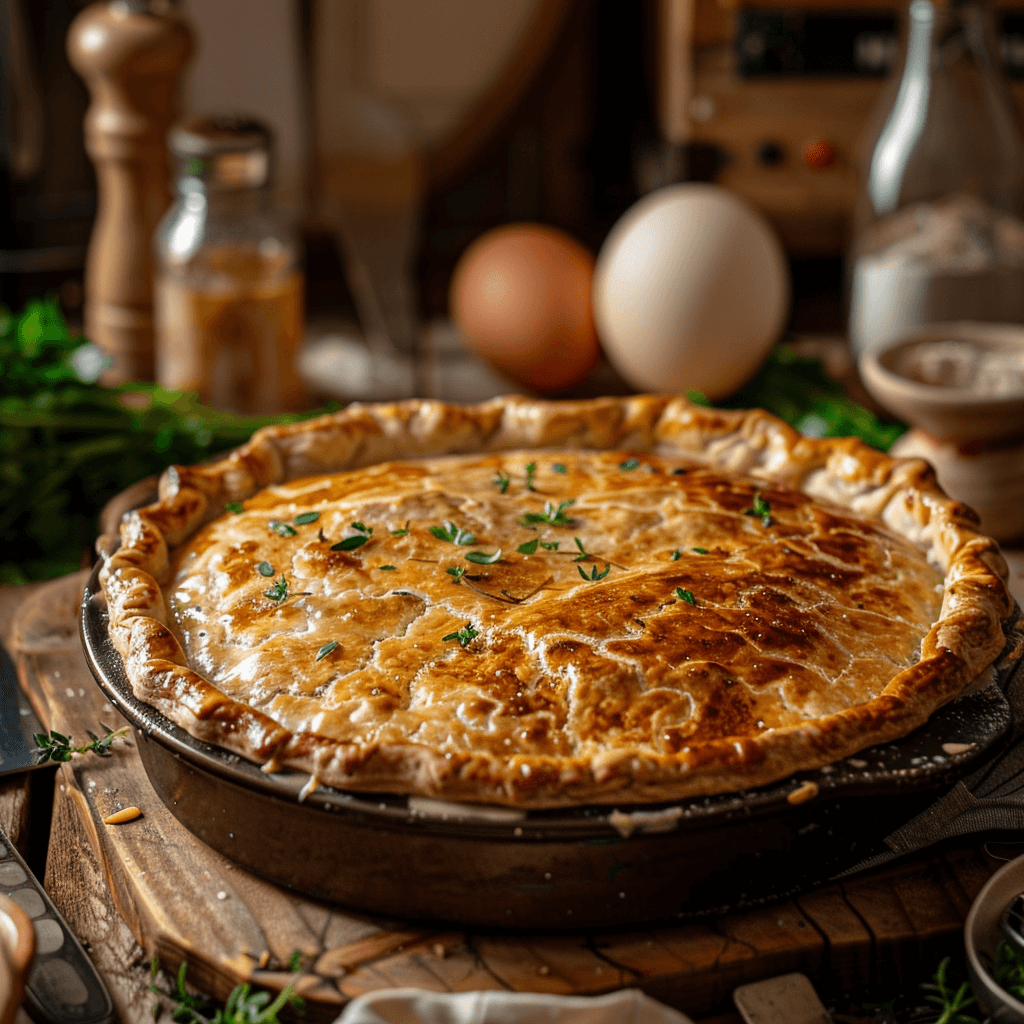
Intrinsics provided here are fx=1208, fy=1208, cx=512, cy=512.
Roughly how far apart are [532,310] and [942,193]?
1452mm

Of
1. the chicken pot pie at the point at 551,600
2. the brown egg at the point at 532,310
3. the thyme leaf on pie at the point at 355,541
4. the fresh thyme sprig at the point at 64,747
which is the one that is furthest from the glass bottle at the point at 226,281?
the fresh thyme sprig at the point at 64,747

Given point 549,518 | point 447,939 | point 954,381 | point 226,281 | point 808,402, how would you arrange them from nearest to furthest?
point 447,939, point 549,518, point 954,381, point 226,281, point 808,402

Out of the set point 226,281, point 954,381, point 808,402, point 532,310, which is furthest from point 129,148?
point 954,381

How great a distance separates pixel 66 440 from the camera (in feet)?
9.93

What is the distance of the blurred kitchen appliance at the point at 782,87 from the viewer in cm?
438

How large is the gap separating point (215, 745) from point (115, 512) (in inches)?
37.8

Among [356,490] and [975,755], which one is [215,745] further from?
[975,755]

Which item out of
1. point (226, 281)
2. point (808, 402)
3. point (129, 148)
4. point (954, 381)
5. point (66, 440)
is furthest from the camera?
point (129, 148)

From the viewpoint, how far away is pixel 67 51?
14.6 ft

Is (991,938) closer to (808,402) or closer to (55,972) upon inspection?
(55,972)

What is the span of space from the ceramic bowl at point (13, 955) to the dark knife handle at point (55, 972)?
5 centimetres

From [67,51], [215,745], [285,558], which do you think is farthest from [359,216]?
[215,745]

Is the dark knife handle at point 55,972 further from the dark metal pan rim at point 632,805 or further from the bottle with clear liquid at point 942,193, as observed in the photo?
the bottle with clear liquid at point 942,193

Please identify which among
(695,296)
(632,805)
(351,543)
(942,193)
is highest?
(942,193)
